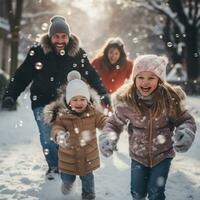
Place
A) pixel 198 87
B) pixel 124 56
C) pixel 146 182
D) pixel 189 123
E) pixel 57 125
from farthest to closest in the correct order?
pixel 198 87
pixel 124 56
pixel 57 125
pixel 146 182
pixel 189 123

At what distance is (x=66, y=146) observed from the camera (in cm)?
556

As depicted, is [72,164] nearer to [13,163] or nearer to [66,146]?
[66,146]

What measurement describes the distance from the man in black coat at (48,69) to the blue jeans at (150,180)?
6.36ft

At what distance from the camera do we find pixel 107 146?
4449mm

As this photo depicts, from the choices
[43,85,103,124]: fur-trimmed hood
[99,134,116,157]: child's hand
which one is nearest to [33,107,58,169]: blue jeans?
[43,85,103,124]: fur-trimmed hood

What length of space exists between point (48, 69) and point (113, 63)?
3.07 metres

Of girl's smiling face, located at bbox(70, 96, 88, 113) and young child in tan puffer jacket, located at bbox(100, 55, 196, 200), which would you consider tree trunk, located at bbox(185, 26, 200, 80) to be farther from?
young child in tan puffer jacket, located at bbox(100, 55, 196, 200)

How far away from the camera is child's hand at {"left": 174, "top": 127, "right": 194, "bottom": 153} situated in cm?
423

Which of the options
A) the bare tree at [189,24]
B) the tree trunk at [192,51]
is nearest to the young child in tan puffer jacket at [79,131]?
the bare tree at [189,24]

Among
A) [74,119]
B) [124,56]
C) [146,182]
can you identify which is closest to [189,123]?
[146,182]

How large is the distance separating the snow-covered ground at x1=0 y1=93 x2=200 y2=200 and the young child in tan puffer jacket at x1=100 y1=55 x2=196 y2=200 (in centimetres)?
140

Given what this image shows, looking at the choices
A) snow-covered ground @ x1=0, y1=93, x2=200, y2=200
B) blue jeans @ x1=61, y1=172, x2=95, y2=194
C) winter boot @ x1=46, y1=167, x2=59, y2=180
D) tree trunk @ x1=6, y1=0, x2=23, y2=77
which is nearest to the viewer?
Result: blue jeans @ x1=61, y1=172, x2=95, y2=194

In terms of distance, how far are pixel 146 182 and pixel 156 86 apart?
0.94 m

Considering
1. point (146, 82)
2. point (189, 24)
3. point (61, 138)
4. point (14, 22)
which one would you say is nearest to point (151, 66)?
point (146, 82)
